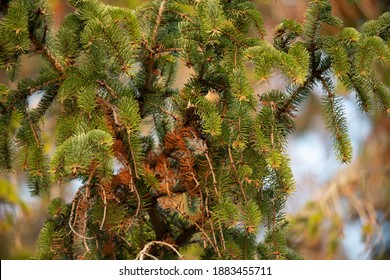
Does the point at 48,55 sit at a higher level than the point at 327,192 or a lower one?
lower

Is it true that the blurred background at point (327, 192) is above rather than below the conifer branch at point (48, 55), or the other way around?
above

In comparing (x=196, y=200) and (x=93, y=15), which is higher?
(x=93, y=15)

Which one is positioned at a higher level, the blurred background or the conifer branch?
the blurred background

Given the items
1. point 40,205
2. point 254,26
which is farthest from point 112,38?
point 40,205

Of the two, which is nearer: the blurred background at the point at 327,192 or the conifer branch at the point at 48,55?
the conifer branch at the point at 48,55

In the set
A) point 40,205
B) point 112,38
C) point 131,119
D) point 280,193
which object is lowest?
point 280,193

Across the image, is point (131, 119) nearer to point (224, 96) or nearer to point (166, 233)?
point (224, 96)

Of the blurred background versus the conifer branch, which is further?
the blurred background

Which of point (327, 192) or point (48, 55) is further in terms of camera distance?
point (327, 192)
